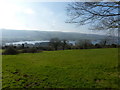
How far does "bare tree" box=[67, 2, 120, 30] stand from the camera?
8.48 feet

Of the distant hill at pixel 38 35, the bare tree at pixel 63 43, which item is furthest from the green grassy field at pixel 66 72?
the distant hill at pixel 38 35

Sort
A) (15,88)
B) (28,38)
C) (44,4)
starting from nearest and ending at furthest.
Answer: (15,88) < (44,4) < (28,38)

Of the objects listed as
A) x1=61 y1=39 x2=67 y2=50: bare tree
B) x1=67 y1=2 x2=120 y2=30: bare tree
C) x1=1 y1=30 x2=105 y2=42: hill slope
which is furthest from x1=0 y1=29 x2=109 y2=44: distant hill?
x1=67 y1=2 x2=120 y2=30: bare tree

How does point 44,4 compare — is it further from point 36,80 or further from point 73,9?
point 36,80

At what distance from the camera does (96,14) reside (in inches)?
105

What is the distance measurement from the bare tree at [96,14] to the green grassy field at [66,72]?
113cm

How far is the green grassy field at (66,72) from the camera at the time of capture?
2.33 meters

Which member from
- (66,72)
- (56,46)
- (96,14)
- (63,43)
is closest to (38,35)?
(56,46)

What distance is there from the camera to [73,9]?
2.64 metres

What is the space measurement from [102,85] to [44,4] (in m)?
2.98

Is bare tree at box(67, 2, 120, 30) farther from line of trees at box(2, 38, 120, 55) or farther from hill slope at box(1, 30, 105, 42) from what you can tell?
line of trees at box(2, 38, 120, 55)

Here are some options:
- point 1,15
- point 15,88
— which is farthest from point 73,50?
point 1,15

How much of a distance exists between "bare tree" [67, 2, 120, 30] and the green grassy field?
113 cm

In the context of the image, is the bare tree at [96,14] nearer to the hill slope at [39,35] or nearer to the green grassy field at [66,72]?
the hill slope at [39,35]
